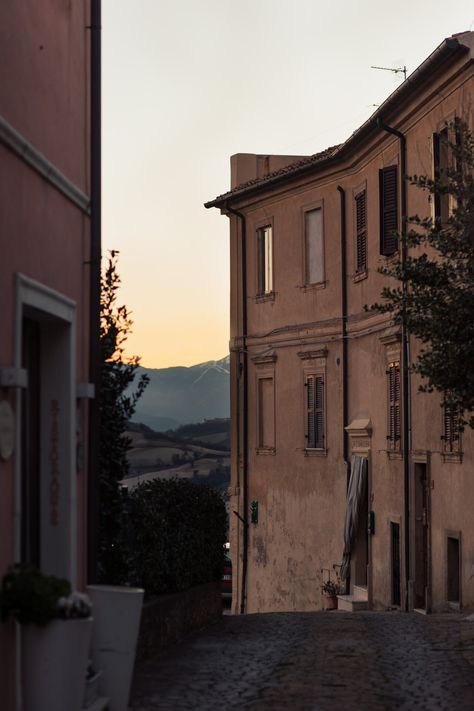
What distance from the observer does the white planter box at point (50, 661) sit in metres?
7.62

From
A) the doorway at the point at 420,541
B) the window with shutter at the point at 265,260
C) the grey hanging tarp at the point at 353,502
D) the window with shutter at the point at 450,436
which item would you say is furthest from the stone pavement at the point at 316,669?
the window with shutter at the point at 265,260

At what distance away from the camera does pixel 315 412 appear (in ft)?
94.5

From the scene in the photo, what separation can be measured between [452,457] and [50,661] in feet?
47.4

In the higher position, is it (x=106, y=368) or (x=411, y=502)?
(x=106, y=368)

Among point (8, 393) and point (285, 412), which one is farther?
point (285, 412)

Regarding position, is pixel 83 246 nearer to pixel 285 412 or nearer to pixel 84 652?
pixel 84 652

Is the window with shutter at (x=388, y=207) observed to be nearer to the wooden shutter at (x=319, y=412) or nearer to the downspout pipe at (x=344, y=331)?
the downspout pipe at (x=344, y=331)

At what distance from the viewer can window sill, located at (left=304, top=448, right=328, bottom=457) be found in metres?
28.4

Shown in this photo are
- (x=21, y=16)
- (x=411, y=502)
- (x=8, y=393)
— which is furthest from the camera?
(x=411, y=502)

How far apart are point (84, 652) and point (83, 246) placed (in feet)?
13.4

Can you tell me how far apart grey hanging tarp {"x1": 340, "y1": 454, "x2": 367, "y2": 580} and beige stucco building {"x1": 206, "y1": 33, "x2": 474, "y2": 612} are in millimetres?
67

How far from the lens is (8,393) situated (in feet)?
27.5

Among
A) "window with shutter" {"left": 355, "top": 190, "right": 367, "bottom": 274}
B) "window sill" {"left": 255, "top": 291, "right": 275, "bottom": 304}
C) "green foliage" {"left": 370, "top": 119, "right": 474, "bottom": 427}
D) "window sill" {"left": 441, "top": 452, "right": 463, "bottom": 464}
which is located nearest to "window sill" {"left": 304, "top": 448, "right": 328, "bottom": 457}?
"window sill" {"left": 255, "top": 291, "right": 275, "bottom": 304}

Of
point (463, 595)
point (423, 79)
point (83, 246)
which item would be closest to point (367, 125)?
point (423, 79)
